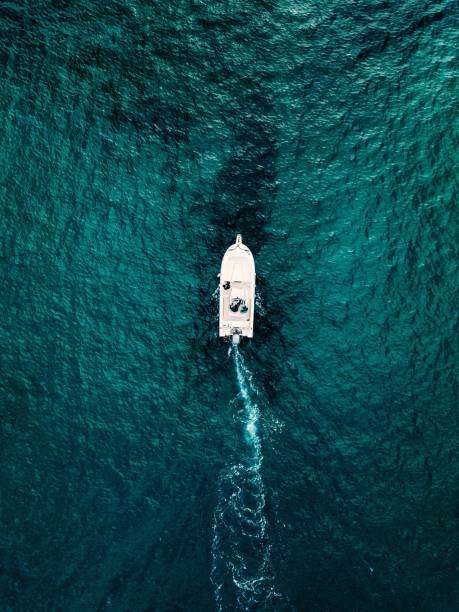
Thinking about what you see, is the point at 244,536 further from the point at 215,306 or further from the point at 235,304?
the point at 215,306

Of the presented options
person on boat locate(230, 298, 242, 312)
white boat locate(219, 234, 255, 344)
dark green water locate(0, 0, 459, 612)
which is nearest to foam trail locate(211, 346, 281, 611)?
dark green water locate(0, 0, 459, 612)

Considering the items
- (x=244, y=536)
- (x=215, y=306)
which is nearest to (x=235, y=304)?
(x=215, y=306)

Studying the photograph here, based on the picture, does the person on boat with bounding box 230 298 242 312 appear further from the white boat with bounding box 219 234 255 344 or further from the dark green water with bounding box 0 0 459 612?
the dark green water with bounding box 0 0 459 612

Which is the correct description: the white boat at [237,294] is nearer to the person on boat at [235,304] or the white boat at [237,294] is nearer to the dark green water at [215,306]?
the person on boat at [235,304]

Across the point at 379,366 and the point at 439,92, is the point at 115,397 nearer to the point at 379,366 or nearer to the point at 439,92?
the point at 379,366

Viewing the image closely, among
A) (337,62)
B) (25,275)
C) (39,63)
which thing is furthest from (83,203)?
(337,62)

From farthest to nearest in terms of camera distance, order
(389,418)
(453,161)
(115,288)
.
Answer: (453,161), (115,288), (389,418)
